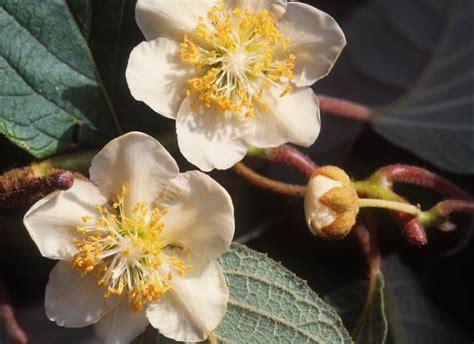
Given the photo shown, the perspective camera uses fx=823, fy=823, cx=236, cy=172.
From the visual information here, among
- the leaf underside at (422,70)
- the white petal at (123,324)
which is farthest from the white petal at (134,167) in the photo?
the leaf underside at (422,70)

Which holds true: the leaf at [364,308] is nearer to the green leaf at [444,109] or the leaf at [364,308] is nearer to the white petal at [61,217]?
the green leaf at [444,109]

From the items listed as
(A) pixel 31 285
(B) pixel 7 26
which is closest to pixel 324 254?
(A) pixel 31 285

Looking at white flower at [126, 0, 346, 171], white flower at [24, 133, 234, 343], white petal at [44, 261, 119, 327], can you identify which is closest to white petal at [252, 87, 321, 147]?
white flower at [126, 0, 346, 171]

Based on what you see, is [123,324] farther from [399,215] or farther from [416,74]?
[416,74]

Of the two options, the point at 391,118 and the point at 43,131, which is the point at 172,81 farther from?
the point at 391,118

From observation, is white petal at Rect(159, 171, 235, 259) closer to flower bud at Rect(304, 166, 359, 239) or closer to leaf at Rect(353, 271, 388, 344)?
flower bud at Rect(304, 166, 359, 239)
